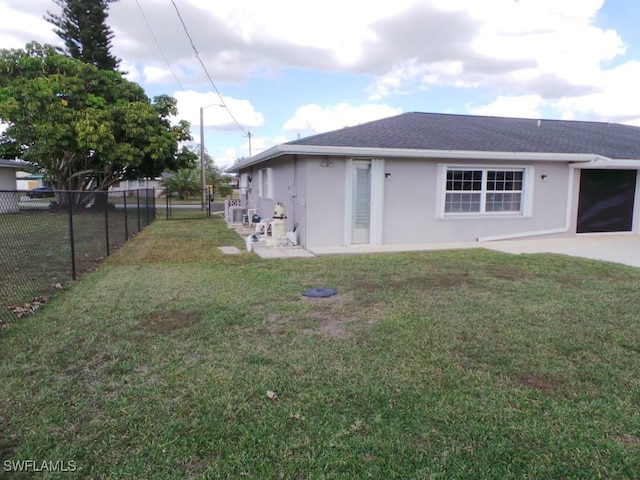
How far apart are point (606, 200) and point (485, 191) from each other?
4.04 m

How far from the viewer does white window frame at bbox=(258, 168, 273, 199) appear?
562 inches

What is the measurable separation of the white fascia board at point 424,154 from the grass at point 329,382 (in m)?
3.95

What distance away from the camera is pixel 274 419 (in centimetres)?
287

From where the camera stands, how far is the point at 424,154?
10266 millimetres

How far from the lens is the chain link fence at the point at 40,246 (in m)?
5.52

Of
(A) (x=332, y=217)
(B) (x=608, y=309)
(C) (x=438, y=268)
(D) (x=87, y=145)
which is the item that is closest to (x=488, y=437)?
(B) (x=608, y=309)

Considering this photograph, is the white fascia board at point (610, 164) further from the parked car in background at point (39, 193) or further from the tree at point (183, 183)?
the tree at point (183, 183)

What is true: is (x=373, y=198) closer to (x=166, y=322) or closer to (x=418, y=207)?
(x=418, y=207)

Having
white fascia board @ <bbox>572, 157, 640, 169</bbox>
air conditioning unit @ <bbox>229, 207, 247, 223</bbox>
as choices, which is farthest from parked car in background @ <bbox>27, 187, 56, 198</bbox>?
white fascia board @ <bbox>572, 157, 640, 169</bbox>

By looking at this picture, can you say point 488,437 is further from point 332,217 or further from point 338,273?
point 332,217

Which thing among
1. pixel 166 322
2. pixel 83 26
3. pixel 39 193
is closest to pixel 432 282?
pixel 166 322

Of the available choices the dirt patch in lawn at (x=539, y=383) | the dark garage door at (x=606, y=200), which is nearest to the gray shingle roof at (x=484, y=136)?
the dark garage door at (x=606, y=200)

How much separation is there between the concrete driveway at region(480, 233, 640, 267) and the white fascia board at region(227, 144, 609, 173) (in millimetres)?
2083

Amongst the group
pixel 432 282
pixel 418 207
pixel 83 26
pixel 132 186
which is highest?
pixel 83 26
